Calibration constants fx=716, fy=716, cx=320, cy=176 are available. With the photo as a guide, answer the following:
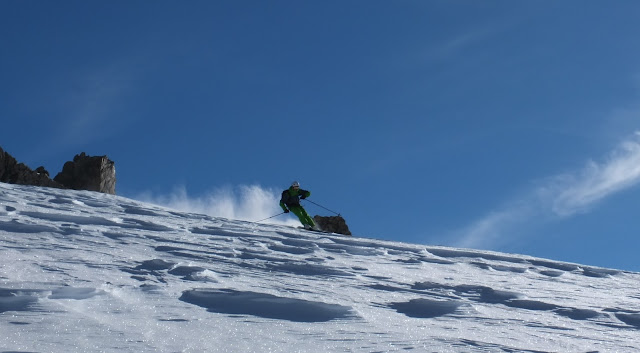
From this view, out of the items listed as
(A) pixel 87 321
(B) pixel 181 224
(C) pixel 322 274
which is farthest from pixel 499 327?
(B) pixel 181 224

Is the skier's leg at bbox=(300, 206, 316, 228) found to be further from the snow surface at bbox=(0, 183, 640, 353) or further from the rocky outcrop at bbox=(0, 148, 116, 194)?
the rocky outcrop at bbox=(0, 148, 116, 194)

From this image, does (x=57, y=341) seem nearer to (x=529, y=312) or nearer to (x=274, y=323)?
(x=274, y=323)

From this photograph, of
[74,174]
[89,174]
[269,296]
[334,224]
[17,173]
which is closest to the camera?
[269,296]

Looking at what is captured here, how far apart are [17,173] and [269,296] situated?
1811 cm

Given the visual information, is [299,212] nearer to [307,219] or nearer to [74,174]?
[307,219]

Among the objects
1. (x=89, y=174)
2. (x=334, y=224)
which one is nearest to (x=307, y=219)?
(x=334, y=224)

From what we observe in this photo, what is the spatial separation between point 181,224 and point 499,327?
6.13 meters

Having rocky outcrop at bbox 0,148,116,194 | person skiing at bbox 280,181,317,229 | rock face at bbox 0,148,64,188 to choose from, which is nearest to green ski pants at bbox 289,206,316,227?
person skiing at bbox 280,181,317,229

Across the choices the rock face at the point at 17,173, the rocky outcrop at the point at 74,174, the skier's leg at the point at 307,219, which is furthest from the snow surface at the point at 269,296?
the rocky outcrop at the point at 74,174

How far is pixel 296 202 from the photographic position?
15180 millimetres

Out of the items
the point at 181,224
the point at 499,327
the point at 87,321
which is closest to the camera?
the point at 87,321

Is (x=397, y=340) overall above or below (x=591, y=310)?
below

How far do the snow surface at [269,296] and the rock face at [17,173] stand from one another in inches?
471

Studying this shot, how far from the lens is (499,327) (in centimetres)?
495
